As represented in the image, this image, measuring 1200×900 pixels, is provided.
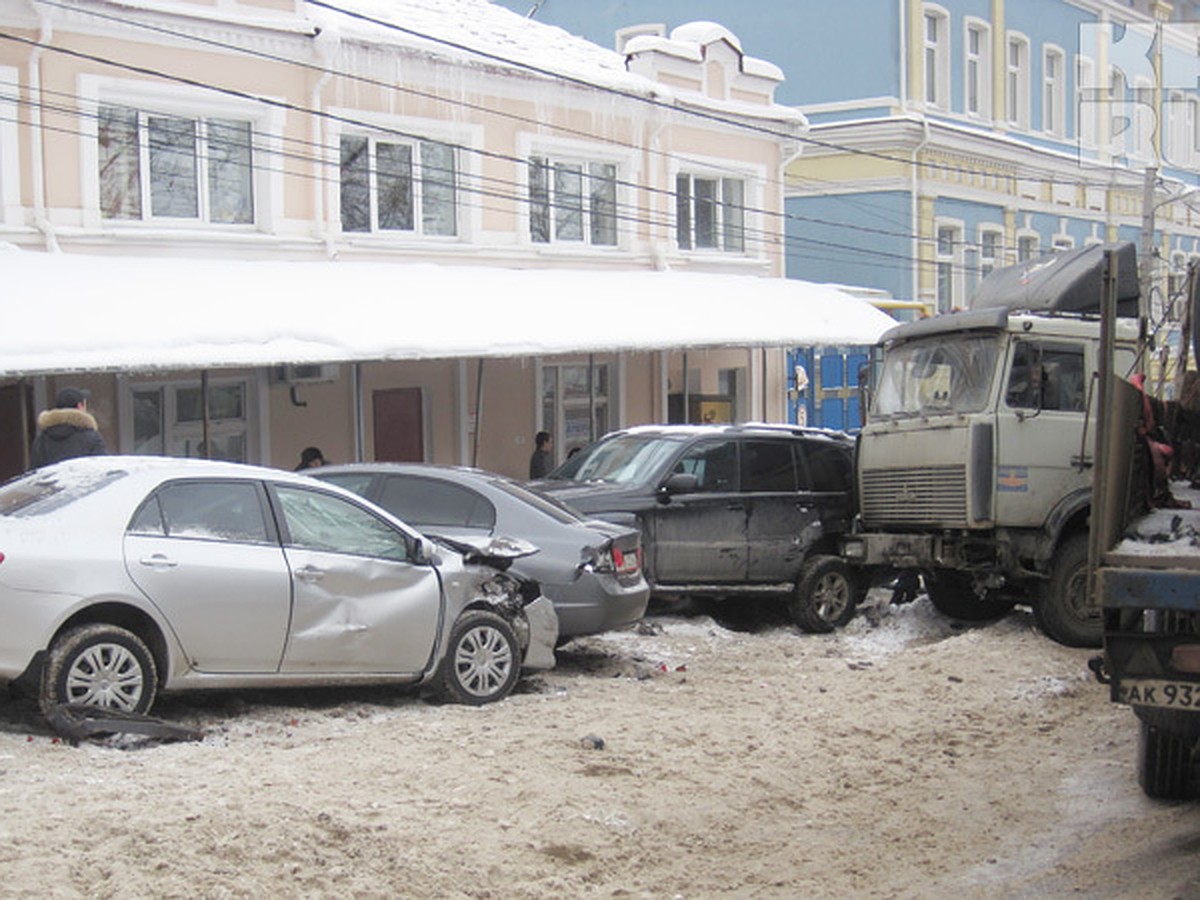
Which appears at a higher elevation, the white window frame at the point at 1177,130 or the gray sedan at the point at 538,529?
the white window frame at the point at 1177,130

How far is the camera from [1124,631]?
6.90 meters

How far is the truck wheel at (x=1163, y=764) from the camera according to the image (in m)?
7.84

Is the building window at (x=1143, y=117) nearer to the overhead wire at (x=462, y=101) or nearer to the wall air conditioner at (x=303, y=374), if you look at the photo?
the overhead wire at (x=462, y=101)

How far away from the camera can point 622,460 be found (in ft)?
46.6

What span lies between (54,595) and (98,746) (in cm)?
79

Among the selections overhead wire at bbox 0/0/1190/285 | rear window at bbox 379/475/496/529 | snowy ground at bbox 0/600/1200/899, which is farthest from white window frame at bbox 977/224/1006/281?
rear window at bbox 379/475/496/529

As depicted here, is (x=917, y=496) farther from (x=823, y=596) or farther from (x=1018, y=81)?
(x=1018, y=81)

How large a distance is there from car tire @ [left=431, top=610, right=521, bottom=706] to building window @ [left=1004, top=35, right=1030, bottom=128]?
2747cm

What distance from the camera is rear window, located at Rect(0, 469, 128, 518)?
8.44m

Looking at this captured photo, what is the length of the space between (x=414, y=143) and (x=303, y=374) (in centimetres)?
363

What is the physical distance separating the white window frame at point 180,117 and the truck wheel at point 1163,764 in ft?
39.3

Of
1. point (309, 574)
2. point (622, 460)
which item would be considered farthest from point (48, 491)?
point (622, 460)

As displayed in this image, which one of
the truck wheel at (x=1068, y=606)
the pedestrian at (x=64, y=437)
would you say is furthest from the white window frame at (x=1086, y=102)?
the pedestrian at (x=64, y=437)

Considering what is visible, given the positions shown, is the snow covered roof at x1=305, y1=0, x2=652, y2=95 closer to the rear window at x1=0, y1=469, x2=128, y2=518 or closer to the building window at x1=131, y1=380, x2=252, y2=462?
the building window at x1=131, y1=380, x2=252, y2=462
